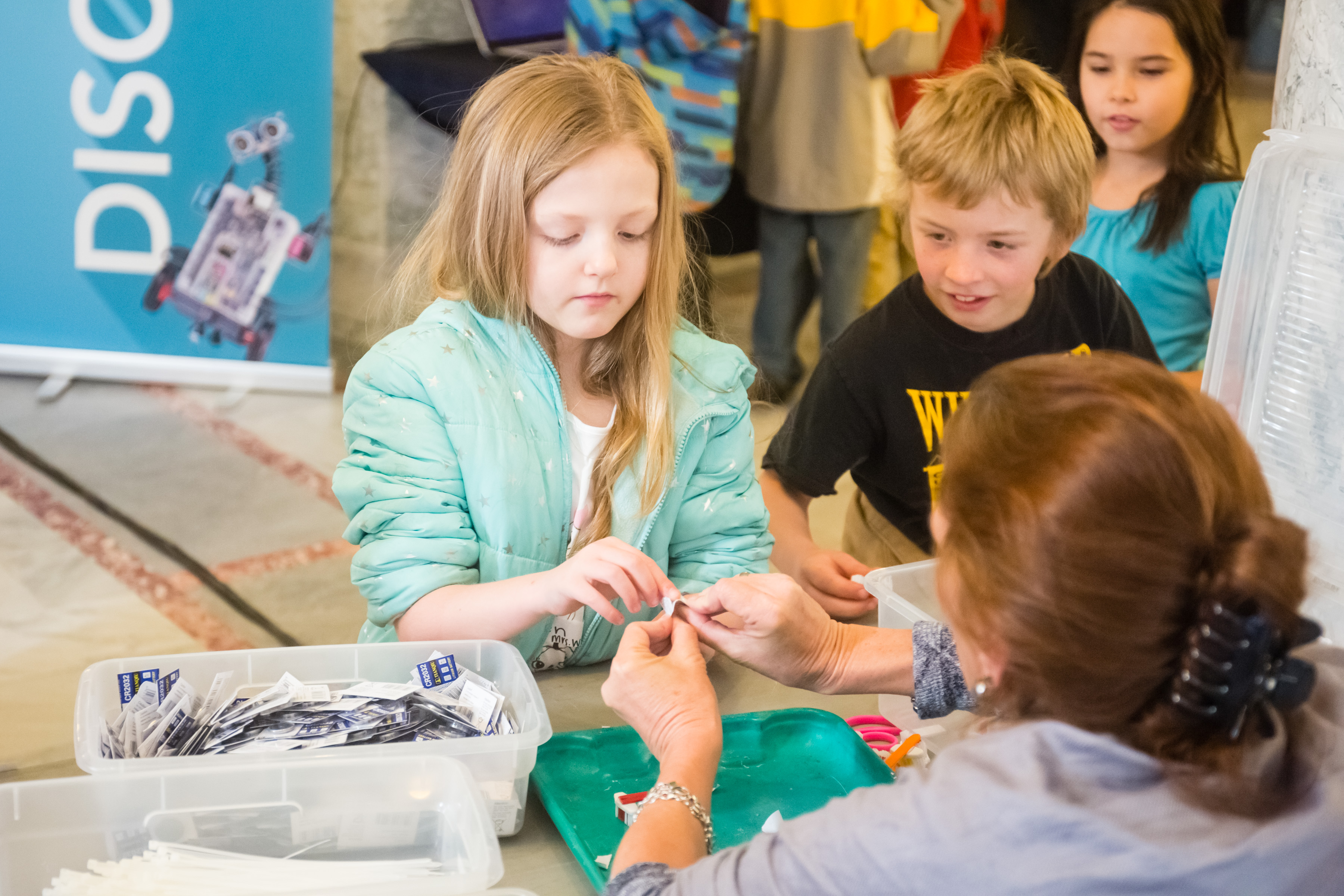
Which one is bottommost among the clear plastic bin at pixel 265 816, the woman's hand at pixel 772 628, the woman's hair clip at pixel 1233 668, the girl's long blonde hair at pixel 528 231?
the clear plastic bin at pixel 265 816

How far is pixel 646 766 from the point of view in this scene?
1.08 meters

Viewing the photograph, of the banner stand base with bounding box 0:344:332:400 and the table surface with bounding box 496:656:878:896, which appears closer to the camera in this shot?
the table surface with bounding box 496:656:878:896

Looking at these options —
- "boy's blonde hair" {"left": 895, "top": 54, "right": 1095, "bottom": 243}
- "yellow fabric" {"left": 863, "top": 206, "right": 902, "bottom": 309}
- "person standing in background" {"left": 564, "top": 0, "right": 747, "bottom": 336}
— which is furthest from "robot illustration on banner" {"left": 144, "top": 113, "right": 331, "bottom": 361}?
"boy's blonde hair" {"left": 895, "top": 54, "right": 1095, "bottom": 243}

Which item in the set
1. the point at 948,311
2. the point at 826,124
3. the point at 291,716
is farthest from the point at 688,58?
the point at 291,716

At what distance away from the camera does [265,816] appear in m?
0.91

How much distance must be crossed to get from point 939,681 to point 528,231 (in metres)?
0.61

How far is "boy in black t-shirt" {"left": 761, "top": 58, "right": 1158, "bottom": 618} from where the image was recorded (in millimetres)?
1553

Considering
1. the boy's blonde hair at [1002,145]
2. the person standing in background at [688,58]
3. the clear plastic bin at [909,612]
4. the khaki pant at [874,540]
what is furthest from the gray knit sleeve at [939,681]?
the person standing in background at [688,58]

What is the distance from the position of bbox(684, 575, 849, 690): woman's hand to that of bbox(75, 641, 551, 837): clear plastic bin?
19cm

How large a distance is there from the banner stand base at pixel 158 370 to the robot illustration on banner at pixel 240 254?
0.08 metres

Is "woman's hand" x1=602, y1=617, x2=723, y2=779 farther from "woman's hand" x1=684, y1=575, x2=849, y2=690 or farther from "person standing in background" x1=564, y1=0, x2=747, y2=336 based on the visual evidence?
"person standing in background" x1=564, y1=0, x2=747, y2=336

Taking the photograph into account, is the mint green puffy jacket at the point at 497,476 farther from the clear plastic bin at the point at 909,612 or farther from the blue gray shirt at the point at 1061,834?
the blue gray shirt at the point at 1061,834

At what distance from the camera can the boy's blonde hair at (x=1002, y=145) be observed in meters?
1.54

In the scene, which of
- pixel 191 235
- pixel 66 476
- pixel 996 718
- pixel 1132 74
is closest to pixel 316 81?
pixel 191 235
